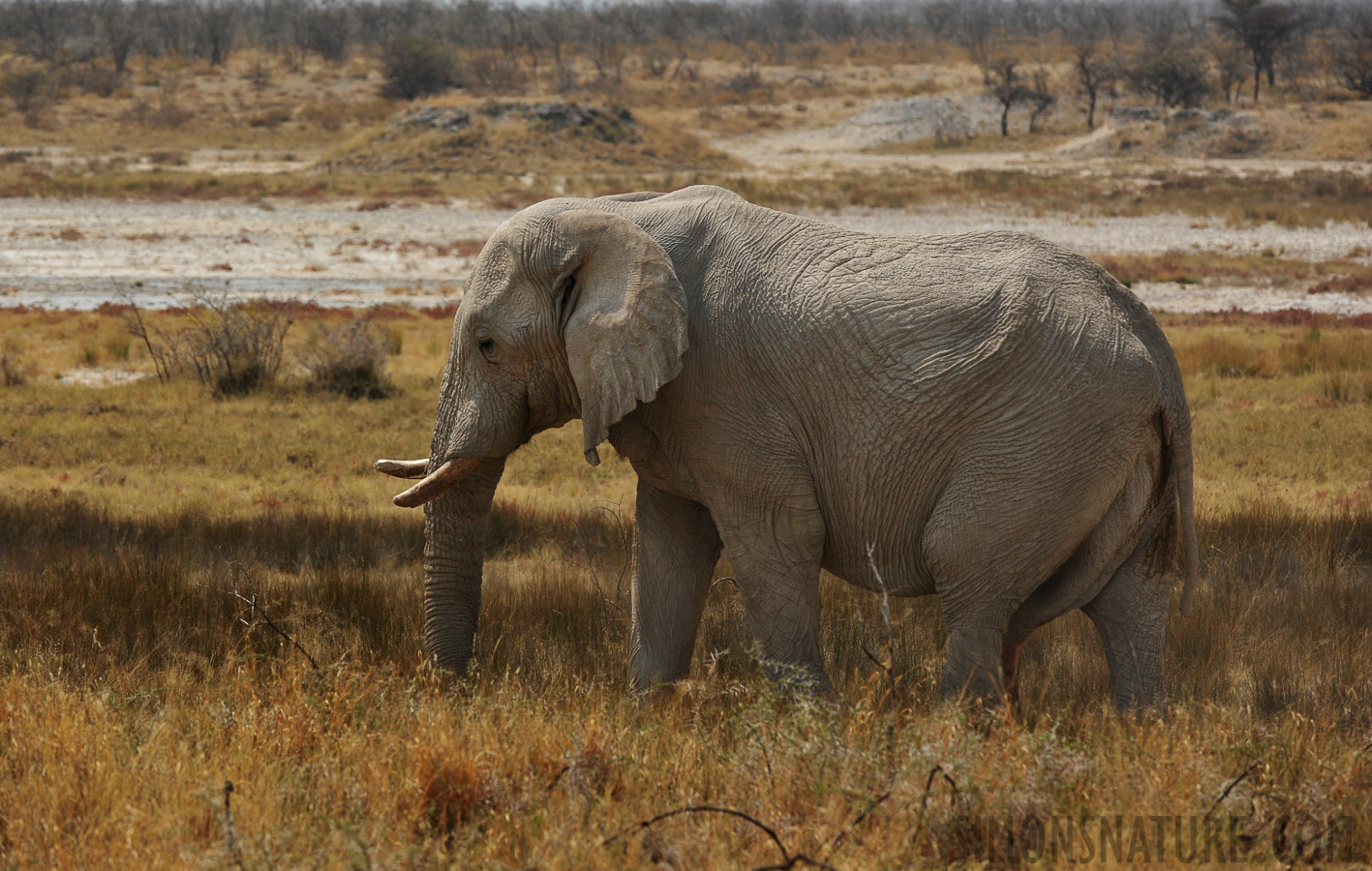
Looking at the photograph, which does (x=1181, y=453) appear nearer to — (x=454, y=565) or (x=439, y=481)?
(x=439, y=481)

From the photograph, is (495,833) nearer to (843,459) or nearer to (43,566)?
(843,459)

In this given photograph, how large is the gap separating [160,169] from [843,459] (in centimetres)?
4998

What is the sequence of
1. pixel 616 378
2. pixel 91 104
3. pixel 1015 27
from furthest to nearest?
pixel 1015 27, pixel 91 104, pixel 616 378

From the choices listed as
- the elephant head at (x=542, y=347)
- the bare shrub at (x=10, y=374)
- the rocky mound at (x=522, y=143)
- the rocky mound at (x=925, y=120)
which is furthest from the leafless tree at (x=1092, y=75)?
the elephant head at (x=542, y=347)

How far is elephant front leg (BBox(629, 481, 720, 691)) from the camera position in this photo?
554 cm

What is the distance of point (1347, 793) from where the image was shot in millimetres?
4000

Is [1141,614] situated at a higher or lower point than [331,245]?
higher

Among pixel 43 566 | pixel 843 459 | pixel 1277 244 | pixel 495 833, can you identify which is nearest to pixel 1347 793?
pixel 843 459

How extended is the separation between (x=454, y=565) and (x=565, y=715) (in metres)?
1.04

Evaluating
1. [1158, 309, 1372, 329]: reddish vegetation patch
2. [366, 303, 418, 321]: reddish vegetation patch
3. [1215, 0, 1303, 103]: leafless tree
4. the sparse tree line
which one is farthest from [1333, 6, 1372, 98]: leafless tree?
[366, 303, 418, 321]: reddish vegetation patch

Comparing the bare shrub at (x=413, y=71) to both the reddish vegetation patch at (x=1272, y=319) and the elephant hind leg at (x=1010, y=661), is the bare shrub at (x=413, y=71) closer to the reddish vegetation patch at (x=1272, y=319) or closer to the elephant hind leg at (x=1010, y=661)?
the reddish vegetation patch at (x=1272, y=319)

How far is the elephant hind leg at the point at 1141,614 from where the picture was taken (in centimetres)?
484

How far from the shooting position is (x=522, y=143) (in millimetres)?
53062

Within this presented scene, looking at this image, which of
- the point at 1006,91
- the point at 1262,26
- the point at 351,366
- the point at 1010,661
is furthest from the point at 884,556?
the point at 1262,26
